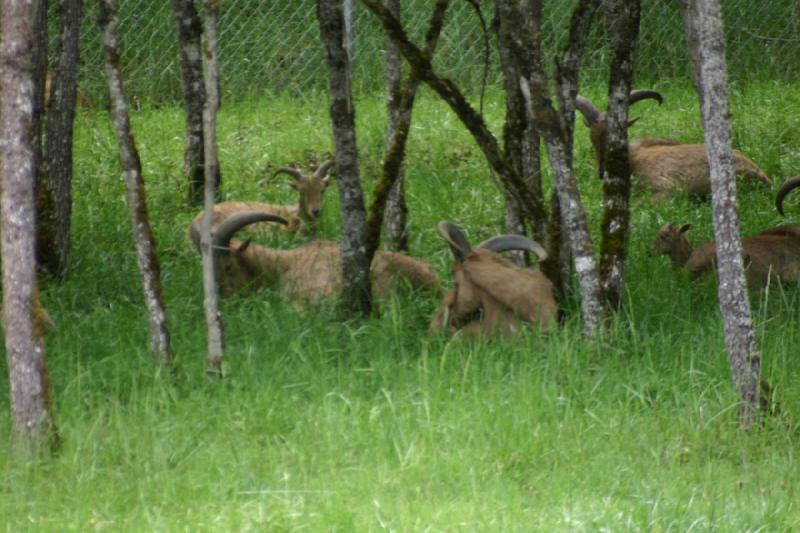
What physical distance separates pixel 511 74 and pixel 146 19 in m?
9.27

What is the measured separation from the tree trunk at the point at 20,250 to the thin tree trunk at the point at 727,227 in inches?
121

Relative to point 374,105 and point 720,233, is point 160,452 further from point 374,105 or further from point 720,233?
point 374,105

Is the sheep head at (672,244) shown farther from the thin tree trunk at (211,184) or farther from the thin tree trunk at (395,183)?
the thin tree trunk at (211,184)

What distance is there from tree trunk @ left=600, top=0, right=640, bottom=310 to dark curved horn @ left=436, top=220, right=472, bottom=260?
92 cm

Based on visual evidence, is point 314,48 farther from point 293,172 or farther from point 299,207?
point 299,207

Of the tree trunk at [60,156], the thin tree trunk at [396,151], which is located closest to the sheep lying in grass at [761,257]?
the thin tree trunk at [396,151]

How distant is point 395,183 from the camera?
31.4 feet

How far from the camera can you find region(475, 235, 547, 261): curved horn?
26.9 ft

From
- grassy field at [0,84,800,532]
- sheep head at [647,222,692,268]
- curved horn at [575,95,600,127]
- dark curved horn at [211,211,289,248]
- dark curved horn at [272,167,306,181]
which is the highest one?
curved horn at [575,95,600,127]

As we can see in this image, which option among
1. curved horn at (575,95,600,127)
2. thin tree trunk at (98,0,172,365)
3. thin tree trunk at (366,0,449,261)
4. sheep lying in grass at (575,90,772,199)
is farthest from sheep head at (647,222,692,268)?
thin tree trunk at (98,0,172,365)

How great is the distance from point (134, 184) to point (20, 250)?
131 cm

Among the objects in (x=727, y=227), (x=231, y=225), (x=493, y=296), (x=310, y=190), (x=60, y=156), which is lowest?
(x=493, y=296)

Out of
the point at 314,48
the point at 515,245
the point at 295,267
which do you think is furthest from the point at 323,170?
the point at 515,245

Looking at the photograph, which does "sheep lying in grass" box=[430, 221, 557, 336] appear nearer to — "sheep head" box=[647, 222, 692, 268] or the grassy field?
the grassy field
